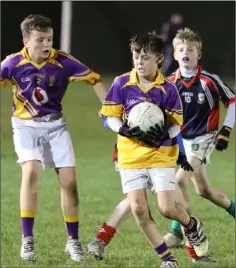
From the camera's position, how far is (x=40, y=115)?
723 centimetres

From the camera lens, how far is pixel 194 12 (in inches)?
1130

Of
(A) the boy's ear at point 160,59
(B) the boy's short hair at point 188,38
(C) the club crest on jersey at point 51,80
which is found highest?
(B) the boy's short hair at point 188,38

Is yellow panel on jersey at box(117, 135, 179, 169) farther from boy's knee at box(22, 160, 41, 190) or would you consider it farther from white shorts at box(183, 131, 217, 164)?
white shorts at box(183, 131, 217, 164)

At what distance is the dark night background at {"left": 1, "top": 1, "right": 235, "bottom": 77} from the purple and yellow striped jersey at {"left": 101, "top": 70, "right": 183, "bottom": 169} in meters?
22.1

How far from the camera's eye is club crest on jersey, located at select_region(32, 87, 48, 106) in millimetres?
7188

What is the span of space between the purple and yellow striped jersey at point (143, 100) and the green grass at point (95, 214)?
842 millimetres

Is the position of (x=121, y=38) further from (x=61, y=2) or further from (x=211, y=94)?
(x=211, y=94)

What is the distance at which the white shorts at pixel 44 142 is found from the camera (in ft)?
23.6

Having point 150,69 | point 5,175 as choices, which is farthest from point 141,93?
point 5,175

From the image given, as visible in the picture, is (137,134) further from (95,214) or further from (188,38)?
(95,214)

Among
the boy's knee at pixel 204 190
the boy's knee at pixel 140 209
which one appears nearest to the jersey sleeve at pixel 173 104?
the boy's knee at pixel 140 209

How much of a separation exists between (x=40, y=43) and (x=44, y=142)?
79cm

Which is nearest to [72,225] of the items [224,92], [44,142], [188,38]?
[44,142]

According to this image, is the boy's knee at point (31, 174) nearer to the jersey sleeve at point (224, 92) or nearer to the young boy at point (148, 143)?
the young boy at point (148, 143)
